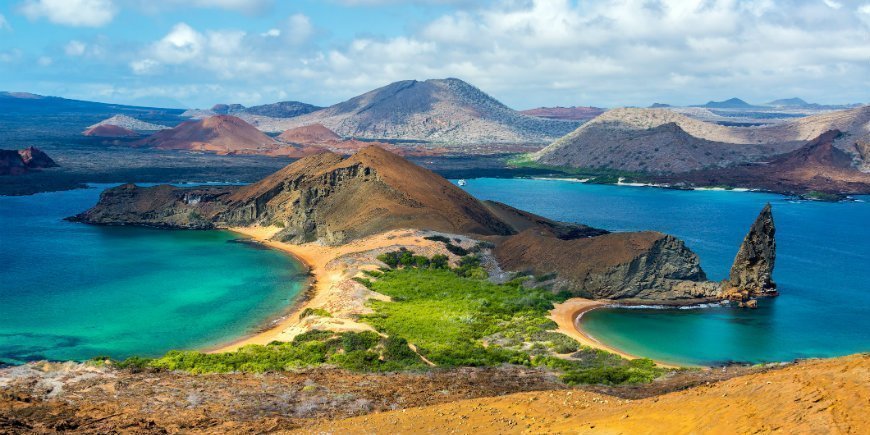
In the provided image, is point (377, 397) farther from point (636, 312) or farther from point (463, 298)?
point (636, 312)

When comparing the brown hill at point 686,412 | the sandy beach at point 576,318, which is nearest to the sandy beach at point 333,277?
the sandy beach at point 576,318

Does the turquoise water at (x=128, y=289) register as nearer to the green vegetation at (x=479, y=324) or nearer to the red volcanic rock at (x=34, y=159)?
the green vegetation at (x=479, y=324)

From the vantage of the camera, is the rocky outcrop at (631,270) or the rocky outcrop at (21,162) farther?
the rocky outcrop at (21,162)

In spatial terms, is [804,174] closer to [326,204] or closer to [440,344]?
[326,204]

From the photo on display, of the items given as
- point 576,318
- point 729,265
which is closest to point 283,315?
point 576,318

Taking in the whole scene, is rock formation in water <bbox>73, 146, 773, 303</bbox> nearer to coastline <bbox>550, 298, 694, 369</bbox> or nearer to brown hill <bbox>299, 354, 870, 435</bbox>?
coastline <bbox>550, 298, 694, 369</bbox>

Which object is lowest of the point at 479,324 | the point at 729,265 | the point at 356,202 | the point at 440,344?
the point at 440,344
